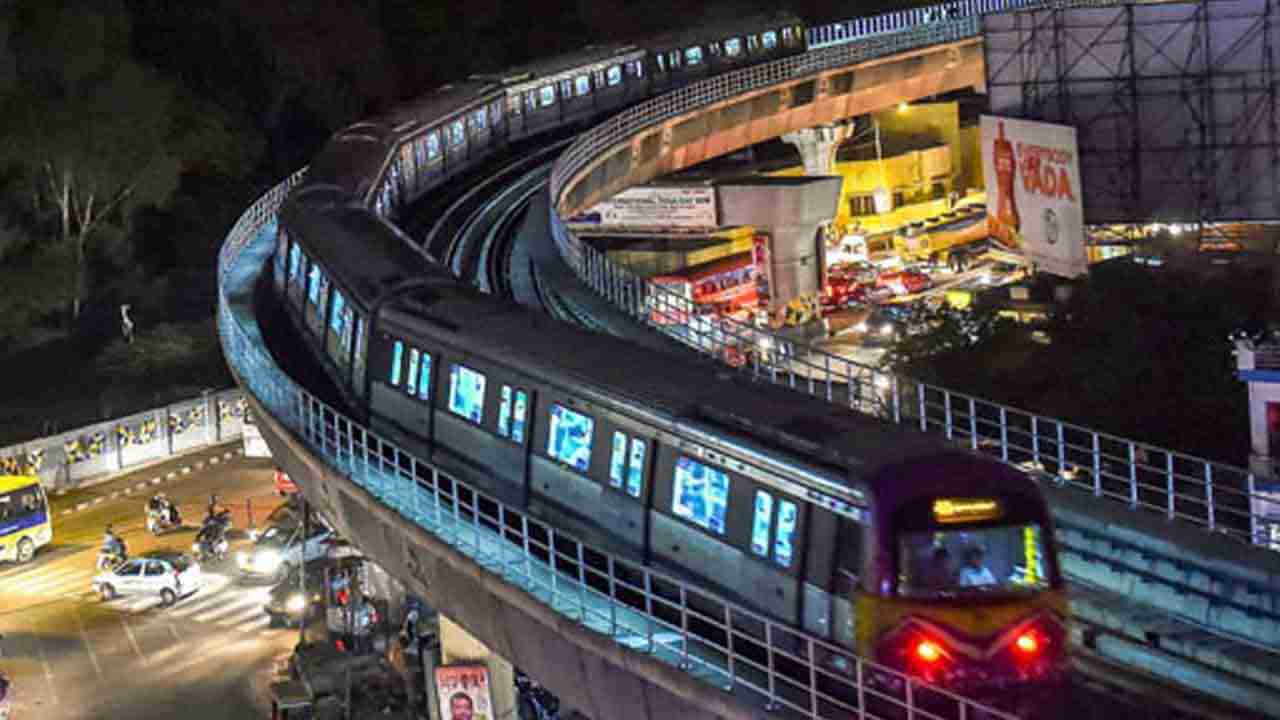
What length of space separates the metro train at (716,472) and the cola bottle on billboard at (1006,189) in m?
16.5

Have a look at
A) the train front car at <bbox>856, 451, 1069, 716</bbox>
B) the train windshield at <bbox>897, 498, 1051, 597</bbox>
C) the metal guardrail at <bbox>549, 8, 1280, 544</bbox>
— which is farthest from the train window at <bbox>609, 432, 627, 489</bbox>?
the train windshield at <bbox>897, 498, 1051, 597</bbox>

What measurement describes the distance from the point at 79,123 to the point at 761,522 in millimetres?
50357

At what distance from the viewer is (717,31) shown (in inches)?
2677

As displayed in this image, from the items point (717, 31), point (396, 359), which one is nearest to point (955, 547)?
point (396, 359)

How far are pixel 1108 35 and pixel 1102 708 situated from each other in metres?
25.3

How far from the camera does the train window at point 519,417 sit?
78.4ft

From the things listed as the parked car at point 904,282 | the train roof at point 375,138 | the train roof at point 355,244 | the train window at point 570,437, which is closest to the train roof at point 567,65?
the train roof at point 375,138

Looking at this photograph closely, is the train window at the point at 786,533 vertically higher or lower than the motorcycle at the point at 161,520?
higher

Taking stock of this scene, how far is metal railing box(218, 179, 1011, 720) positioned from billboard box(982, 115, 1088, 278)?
1821cm

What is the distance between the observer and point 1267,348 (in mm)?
27531

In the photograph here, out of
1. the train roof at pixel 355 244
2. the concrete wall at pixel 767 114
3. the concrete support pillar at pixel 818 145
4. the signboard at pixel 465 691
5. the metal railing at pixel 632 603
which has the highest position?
the train roof at pixel 355 244

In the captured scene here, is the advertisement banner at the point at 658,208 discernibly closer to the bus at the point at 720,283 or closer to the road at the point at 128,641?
the bus at the point at 720,283

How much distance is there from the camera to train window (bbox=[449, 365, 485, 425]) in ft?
82.0

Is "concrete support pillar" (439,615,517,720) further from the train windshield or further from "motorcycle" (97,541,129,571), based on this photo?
"motorcycle" (97,541,129,571)
